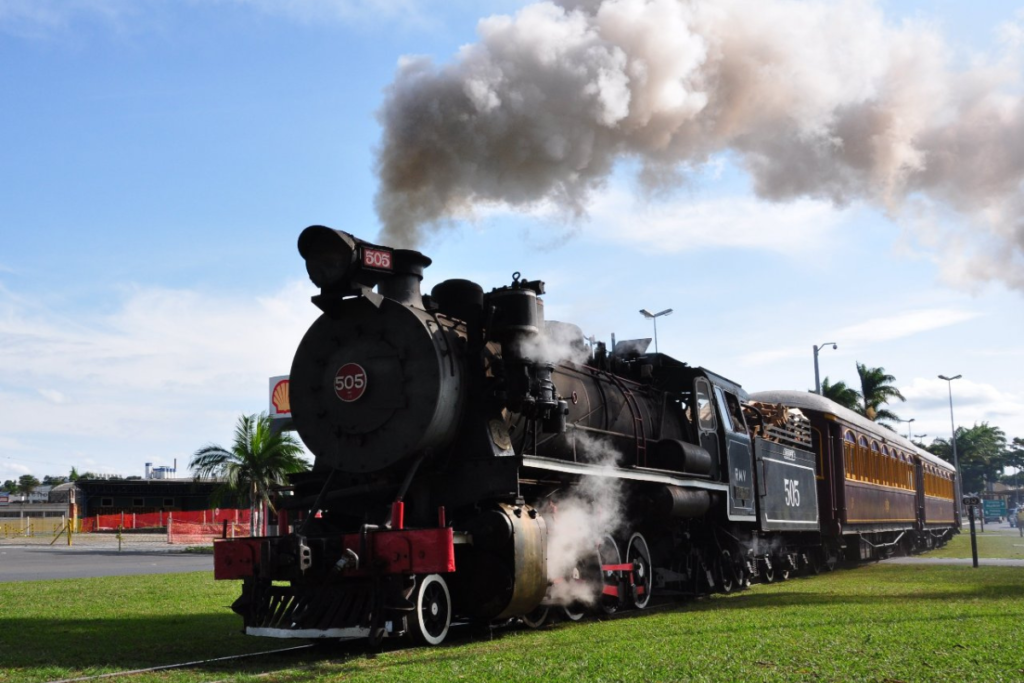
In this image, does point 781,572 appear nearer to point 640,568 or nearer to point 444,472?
point 640,568

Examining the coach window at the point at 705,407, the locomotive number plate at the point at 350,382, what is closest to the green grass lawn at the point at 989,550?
the coach window at the point at 705,407

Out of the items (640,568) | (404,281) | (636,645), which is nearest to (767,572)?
(640,568)

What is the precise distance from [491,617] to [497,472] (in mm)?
1325

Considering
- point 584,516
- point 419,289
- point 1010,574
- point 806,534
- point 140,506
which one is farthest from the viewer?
point 140,506

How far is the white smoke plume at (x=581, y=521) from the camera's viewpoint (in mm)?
10078

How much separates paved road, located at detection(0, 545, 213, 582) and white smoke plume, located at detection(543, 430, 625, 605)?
473 inches

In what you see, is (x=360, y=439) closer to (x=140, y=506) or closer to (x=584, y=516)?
(x=584, y=516)

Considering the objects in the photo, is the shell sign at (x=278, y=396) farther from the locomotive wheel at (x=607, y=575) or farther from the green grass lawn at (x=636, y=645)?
the locomotive wheel at (x=607, y=575)

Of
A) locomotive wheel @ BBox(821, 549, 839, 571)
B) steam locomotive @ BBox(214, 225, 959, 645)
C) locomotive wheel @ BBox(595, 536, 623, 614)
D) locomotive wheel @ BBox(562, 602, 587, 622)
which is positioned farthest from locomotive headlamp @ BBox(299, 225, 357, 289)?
locomotive wheel @ BBox(821, 549, 839, 571)

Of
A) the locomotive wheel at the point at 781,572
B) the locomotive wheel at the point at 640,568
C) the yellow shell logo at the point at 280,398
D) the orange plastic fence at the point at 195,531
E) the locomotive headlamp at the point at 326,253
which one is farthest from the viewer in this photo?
the yellow shell logo at the point at 280,398

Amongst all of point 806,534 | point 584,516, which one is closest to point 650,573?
point 584,516

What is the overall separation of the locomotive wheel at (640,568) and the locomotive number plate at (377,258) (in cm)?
467

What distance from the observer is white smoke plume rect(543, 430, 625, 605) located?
397 inches

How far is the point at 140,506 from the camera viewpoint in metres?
54.6
